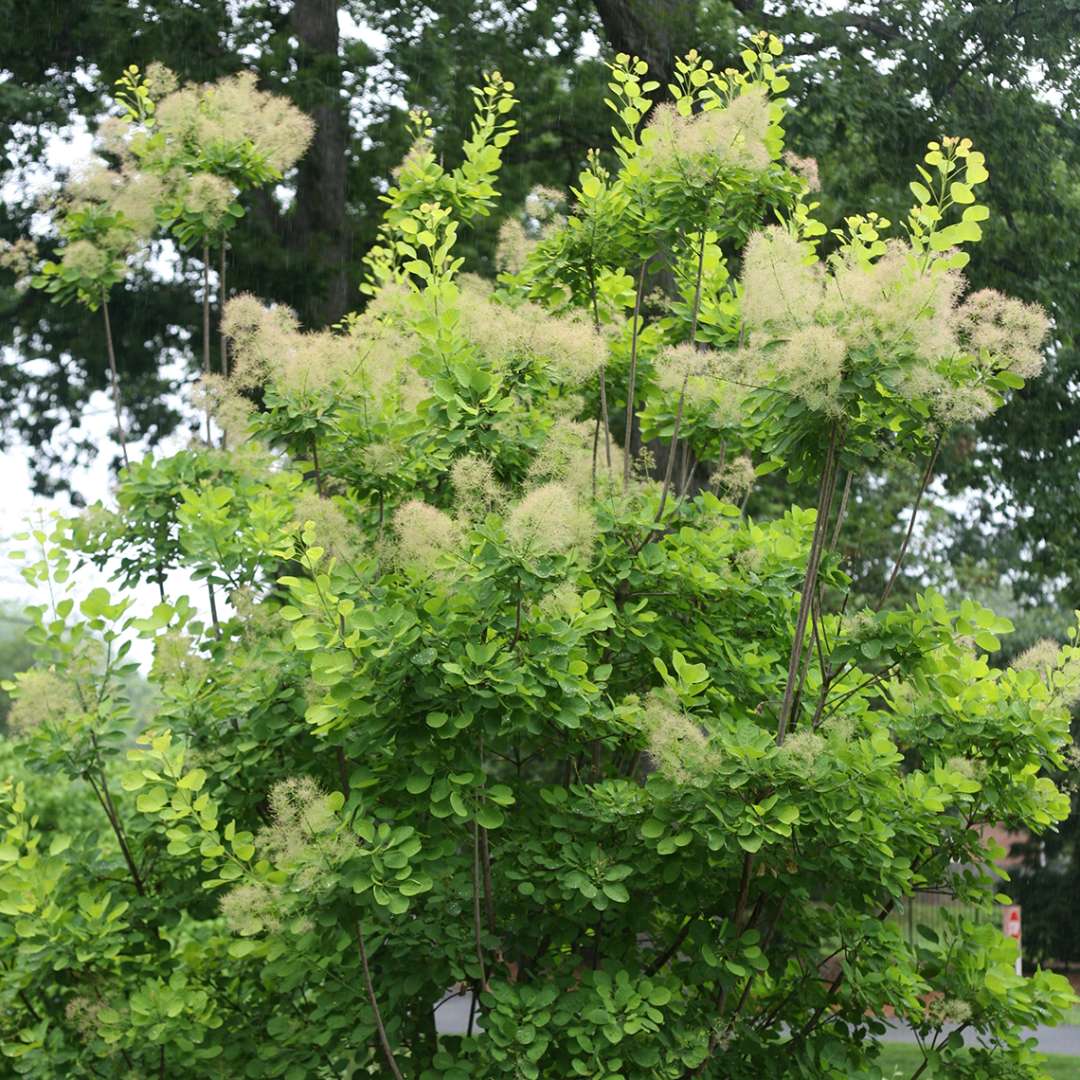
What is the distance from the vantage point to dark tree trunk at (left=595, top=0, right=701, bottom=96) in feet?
30.2

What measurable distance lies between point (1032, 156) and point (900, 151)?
931mm

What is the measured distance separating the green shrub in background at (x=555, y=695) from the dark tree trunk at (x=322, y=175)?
4605 millimetres

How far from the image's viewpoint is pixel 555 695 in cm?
363

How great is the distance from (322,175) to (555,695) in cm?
749

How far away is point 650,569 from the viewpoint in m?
4.29

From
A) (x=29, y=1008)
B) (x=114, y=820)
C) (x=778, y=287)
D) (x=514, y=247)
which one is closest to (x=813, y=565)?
(x=778, y=287)

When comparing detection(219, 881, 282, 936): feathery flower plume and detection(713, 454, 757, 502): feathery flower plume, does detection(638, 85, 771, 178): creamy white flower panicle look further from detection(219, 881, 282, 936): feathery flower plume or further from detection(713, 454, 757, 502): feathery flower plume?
detection(219, 881, 282, 936): feathery flower plume

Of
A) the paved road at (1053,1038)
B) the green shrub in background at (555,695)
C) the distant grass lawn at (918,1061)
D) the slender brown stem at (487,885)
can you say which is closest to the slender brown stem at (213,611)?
the green shrub in background at (555,695)

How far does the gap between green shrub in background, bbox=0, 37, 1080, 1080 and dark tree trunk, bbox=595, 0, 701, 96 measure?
4427 millimetres

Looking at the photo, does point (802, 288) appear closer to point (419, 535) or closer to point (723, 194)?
point (723, 194)

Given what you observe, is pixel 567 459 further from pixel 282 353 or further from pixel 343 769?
pixel 343 769

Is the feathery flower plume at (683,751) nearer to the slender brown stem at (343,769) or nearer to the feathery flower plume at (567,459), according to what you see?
the feathery flower plume at (567,459)

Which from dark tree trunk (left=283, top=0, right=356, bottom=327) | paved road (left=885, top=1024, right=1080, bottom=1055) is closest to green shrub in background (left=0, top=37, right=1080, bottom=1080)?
dark tree trunk (left=283, top=0, right=356, bottom=327)

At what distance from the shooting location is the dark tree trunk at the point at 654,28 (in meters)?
9.20
